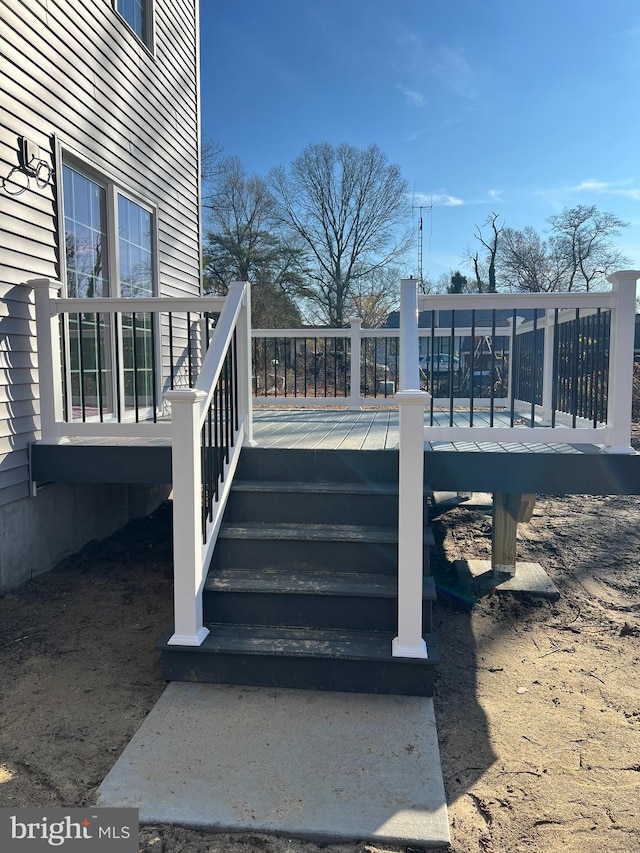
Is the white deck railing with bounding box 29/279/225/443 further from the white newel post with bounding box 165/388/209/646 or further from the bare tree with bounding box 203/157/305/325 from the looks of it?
the bare tree with bounding box 203/157/305/325

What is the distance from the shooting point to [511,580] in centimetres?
465

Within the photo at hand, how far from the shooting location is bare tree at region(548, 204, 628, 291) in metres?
27.1

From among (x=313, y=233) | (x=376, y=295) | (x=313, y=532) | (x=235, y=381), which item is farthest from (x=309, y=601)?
(x=313, y=233)

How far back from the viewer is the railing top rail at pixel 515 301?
3.13 metres

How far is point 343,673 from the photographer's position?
8.68ft

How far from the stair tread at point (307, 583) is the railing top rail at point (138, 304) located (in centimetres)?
158

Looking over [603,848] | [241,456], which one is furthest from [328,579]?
[603,848]

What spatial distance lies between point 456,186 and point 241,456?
27.8 metres

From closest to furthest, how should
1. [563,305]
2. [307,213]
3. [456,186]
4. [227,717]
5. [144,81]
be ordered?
[227,717] → [563,305] → [144,81] → [307,213] → [456,186]

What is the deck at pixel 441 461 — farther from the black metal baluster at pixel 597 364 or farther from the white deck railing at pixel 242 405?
the black metal baluster at pixel 597 364

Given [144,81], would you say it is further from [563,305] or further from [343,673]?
[343,673]

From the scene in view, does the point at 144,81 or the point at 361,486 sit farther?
the point at 144,81

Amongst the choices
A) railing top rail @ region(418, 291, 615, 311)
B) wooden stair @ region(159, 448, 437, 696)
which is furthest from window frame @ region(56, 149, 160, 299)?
railing top rail @ region(418, 291, 615, 311)

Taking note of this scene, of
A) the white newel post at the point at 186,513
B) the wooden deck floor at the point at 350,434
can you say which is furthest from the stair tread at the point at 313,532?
the wooden deck floor at the point at 350,434
